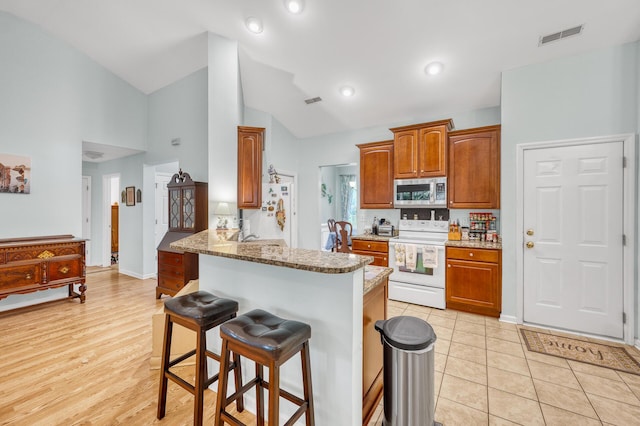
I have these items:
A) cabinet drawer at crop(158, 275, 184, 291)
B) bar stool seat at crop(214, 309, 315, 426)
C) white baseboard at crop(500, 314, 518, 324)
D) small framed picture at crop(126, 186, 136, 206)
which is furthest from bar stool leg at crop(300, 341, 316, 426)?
small framed picture at crop(126, 186, 136, 206)

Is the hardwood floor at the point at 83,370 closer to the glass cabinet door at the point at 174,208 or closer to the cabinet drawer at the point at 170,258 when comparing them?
the cabinet drawer at the point at 170,258

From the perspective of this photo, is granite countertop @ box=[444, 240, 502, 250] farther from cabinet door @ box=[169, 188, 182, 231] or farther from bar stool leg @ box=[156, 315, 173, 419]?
cabinet door @ box=[169, 188, 182, 231]

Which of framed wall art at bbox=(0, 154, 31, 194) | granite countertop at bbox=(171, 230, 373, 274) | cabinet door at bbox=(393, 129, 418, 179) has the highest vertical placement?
cabinet door at bbox=(393, 129, 418, 179)

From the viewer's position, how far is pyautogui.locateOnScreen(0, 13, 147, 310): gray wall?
145 inches

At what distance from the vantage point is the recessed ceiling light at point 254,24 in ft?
10.5

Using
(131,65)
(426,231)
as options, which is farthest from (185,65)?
(426,231)

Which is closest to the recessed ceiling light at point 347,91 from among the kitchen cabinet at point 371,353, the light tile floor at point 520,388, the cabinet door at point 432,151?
the cabinet door at point 432,151

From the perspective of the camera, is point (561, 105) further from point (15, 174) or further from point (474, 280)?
point (15, 174)

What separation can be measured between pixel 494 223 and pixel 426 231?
2.87ft

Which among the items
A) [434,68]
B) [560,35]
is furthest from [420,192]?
[560,35]

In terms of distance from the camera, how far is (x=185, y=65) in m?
4.38

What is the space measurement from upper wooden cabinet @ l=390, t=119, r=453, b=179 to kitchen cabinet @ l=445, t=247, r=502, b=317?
3.69 feet

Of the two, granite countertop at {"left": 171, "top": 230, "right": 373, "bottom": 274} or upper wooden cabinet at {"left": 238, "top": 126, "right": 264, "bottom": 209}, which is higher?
upper wooden cabinet at {"left": 238, "top": 126, "right": 264, "bottom": 209}

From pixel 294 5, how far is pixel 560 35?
2.67m
